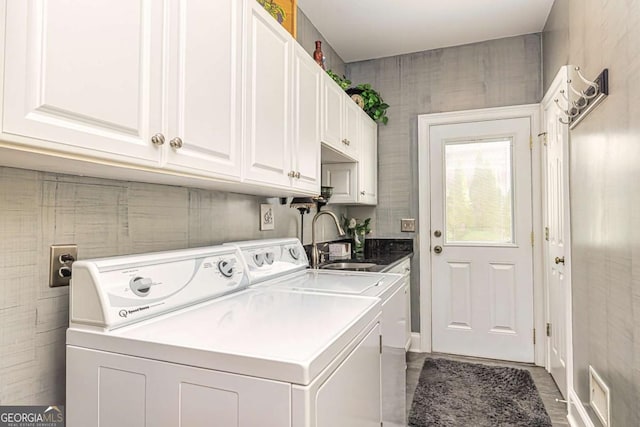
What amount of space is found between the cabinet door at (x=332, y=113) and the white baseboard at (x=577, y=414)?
6.53 feet

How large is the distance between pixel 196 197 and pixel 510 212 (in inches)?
104

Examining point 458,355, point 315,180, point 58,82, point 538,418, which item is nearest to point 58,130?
point 58,82

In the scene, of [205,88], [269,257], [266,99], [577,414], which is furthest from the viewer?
[577,414]

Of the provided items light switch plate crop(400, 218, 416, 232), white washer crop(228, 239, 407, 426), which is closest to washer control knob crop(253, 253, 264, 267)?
white washer crop(228, 239, 407, 426)

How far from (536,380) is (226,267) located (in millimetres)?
2541

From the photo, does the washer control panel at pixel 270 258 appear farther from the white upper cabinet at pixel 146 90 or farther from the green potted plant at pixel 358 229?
the green potted plant at pixel 358 229

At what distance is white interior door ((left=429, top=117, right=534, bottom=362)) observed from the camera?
309cm

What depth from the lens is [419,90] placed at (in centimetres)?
342

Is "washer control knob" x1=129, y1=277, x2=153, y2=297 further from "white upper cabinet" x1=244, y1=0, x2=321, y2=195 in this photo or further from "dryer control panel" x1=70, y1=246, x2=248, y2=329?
"white upper cabinet" x1=244, y1=0, x2=321, y2=195

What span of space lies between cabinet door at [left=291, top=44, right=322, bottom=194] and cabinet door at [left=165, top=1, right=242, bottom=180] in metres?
0.48

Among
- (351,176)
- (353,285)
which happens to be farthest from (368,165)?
(353,285)

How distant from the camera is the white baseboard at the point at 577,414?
75.6 inches

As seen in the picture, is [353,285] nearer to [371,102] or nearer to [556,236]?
[556,236]

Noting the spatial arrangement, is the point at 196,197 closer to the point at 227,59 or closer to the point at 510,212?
the point at 227,59
